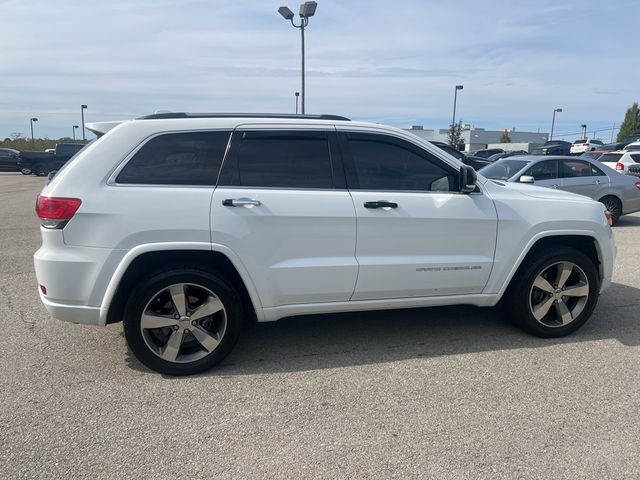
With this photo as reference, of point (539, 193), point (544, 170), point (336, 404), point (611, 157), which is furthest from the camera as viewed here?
point (611, 157)

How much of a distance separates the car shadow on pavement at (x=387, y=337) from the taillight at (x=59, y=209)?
1211 millimetres

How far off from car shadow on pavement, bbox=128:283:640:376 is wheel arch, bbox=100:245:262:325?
480 mm

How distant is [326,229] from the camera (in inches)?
141

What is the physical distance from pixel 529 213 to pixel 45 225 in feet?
12.2

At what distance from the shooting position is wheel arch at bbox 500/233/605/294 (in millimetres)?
4082

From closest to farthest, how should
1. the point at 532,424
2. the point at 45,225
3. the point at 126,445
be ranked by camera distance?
the point at 126,445 < the point at 532,424 < the point at 45,225

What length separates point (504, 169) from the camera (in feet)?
31.5

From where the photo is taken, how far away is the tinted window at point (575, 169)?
962cm

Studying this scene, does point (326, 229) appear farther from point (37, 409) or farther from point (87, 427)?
point (37, 409)

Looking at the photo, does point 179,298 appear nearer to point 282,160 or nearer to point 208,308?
point 208,308

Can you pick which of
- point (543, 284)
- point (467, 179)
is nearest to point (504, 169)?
point (543, 284)

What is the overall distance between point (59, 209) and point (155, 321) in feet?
3.28

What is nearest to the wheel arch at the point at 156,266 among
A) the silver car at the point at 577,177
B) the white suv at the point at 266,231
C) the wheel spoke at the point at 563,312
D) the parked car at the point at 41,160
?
the white suv at the point at 266,231

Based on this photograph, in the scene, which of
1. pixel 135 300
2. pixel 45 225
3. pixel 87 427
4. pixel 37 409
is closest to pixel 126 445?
pixel 87 427
